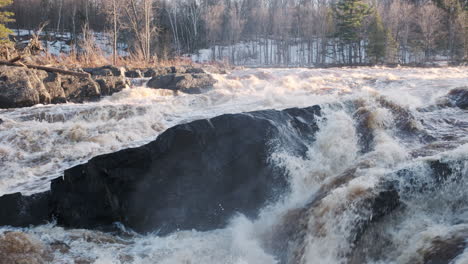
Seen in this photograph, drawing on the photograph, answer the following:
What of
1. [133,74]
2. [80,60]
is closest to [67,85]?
[133,74]

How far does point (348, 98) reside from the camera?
7887 millimetres

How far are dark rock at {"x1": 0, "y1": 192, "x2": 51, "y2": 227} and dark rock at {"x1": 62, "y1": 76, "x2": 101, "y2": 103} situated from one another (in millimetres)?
7616

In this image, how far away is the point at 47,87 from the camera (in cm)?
1205

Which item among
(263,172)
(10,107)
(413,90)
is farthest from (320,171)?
(10,107)

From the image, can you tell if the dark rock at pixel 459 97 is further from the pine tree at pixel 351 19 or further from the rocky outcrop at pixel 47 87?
the pine tree at pixel 351 19

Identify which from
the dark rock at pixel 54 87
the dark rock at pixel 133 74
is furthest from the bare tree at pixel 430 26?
the dark rock at pixel 54 87

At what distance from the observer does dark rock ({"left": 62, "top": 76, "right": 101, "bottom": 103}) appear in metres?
12.7

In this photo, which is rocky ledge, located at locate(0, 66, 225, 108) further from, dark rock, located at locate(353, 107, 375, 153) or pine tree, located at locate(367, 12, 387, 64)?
pine tree, located at locate(367, 12, 387, 64)

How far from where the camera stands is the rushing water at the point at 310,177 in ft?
13.1

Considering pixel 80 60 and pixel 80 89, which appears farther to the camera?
pixel 80 60

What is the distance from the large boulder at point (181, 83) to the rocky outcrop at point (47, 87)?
3.76ft

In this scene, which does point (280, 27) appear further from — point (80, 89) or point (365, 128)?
point (365, 128)

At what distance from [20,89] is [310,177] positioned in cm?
920

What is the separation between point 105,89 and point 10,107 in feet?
10.9
